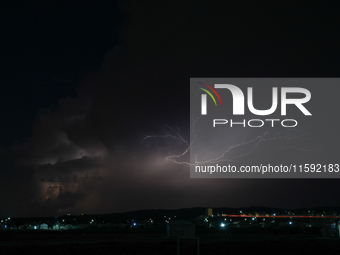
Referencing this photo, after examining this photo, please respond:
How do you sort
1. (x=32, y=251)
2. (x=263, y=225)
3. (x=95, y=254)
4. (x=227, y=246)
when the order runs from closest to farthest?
(x=95, y=254) < (x=32, y=251) < (x=227, y=246) < (x=263, y=225)

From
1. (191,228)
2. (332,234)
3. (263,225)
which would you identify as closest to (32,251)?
(191,228)

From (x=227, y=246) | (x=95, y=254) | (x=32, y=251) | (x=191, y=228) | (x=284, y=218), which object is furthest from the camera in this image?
(x=284, y=218)

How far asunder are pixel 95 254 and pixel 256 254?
13.3 m

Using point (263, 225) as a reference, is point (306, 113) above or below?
above

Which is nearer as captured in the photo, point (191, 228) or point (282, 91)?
point (282, 91)

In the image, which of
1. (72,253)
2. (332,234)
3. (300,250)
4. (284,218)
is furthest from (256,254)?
(284,218)

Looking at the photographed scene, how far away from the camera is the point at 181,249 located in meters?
36.2

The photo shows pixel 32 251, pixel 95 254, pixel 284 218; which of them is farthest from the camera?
pixel 284 218

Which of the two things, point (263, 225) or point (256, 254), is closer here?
point (256, 254)

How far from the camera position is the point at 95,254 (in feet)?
109

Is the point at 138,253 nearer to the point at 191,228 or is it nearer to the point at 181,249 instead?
the point at 181,249

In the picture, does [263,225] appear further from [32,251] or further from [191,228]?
[32,251]

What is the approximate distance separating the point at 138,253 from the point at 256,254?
985 centimetres

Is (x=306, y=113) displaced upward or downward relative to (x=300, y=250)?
upward
